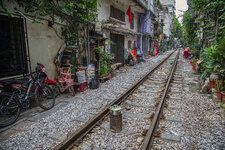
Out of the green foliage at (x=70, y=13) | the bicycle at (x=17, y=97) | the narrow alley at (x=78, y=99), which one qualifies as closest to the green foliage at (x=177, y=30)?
the narrow alley at (x=78, y=99)

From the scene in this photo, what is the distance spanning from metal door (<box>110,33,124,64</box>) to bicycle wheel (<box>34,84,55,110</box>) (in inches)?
329

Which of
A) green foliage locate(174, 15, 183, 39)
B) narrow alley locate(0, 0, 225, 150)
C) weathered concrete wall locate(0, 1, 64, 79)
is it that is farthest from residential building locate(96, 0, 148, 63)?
green foliage locate(174, 15, 183, 39)

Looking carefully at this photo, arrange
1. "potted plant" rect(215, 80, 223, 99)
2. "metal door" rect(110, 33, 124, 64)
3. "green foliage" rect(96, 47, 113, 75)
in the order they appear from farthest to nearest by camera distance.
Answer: "metal door" rect(110, 33, 124, 64) < "green foliage" rect(96, 47, 113, 75) < "potted plant" rect(215, 80, 223, 99)

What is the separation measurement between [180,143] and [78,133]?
6.98ft

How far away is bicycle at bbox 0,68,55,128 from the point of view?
153 inches

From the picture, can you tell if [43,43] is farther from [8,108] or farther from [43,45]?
[8,108]

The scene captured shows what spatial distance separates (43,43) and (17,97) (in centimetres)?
275

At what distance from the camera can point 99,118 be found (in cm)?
402

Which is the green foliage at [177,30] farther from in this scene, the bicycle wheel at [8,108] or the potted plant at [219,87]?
the bicycle wheel at [8,108]

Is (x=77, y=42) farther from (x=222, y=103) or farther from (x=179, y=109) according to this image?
(x=222, y=103)

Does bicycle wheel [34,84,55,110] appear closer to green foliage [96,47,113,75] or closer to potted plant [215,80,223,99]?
green foliage [96,47,113,75]

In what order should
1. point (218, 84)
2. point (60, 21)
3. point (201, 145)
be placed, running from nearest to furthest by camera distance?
point (201, 145) < point (218, 84) < point (60, 21)

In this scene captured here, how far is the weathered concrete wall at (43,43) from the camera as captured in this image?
18.3 ft

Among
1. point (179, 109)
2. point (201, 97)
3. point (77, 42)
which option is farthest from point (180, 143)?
point (77, 42)
